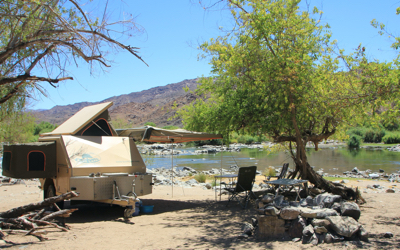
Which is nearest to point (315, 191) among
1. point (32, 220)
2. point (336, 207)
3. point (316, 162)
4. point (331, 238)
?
point (336, 207)

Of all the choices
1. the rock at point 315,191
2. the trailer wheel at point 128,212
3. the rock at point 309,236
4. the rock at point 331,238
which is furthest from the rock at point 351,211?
the trailer wheel at point 128,212

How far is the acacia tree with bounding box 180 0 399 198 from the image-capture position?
7527 millimetres

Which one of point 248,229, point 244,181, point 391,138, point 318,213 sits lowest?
point 248,229

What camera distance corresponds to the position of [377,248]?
4621 mm

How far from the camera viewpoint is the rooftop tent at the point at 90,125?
7.73 metres

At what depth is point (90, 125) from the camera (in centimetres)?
793

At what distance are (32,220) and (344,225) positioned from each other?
18.0ft

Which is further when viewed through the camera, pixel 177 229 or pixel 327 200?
pixel 177 229

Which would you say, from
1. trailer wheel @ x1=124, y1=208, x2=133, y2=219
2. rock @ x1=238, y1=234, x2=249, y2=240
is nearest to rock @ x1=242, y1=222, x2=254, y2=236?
rock @ x1=238, y1=234, x2=249, y2=240

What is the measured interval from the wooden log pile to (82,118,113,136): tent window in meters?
2.34

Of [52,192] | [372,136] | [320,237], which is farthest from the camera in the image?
[372,136]

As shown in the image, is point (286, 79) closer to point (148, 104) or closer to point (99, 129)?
point (99, 129)

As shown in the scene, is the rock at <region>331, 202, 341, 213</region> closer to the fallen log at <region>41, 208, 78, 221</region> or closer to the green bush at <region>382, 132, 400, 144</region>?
the fallen log at <region>41, 208, 78, 221</region>

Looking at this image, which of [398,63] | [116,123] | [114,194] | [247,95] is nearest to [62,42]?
[114,194]
